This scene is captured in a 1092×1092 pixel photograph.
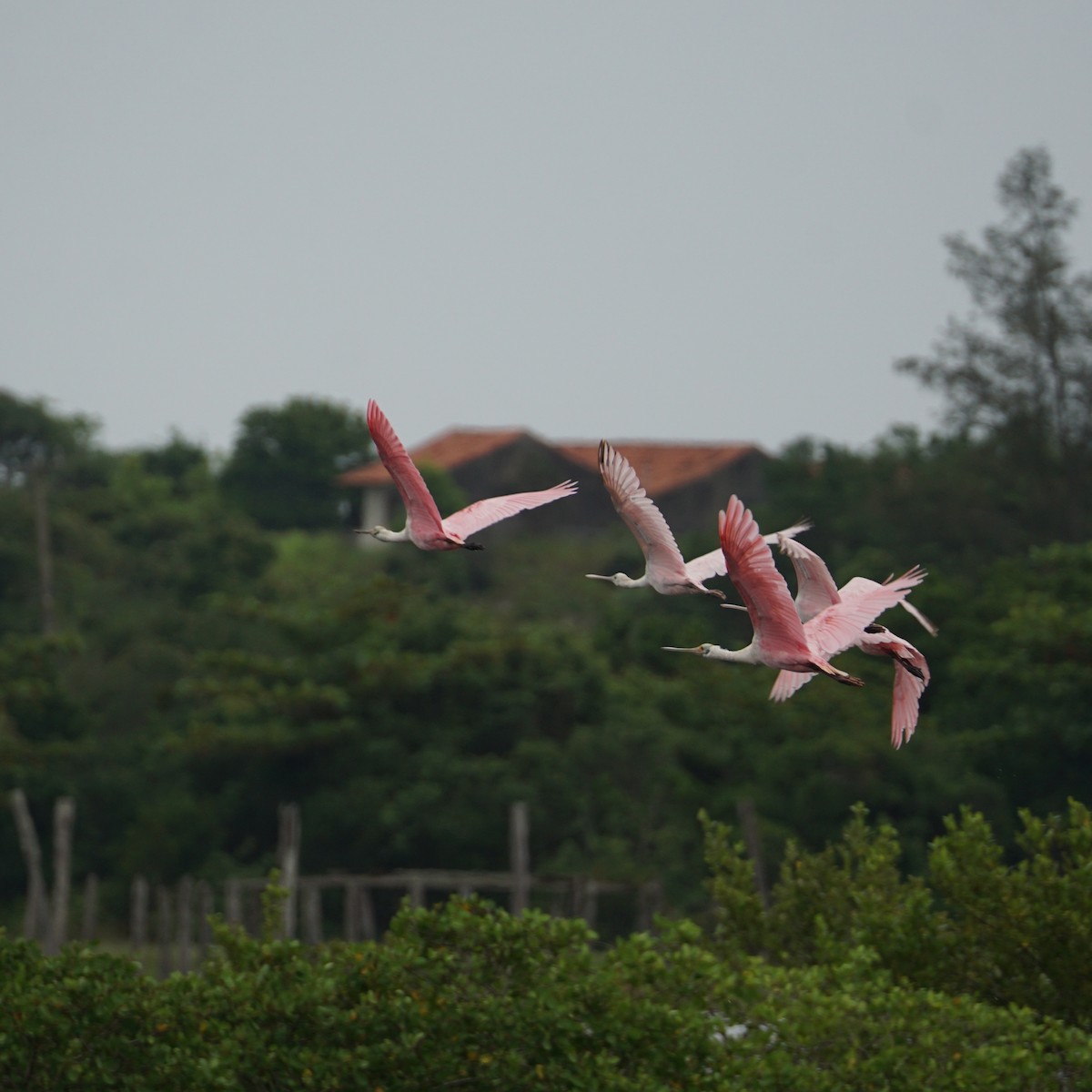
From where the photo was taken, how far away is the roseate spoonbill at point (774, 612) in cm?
605

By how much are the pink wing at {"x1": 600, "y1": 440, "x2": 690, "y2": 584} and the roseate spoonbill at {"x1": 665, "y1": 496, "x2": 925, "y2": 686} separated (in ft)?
1.08

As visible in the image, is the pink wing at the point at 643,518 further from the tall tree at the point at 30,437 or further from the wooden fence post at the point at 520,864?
the tall tree at the point at 30,437

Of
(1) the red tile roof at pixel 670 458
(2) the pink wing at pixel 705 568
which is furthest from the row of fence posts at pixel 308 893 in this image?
(1) the red tile roof at pixel 670 458

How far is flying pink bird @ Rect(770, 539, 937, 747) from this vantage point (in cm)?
655

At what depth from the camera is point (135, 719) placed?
36719mm

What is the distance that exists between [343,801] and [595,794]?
12.7 ft

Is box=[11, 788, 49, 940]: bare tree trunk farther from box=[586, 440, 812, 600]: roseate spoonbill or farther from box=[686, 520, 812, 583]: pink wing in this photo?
box=[586, 440, 812, 600]: roseate spoonbill

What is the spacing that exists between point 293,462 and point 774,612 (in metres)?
49.6

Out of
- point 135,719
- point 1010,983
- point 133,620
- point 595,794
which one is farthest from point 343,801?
point 1010,983

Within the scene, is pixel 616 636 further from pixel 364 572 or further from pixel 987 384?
pixel 364 572

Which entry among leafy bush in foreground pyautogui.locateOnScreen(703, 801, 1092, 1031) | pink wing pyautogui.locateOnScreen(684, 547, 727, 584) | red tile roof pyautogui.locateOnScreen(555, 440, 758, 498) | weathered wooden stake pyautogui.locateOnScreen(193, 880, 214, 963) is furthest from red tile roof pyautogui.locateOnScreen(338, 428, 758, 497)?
pink wing pyautogui.locateOnScreen(684, 547, 727, 584)

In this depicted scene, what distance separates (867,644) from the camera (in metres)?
6.60

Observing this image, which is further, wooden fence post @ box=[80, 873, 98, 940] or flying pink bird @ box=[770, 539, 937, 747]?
wooden fence post @ box=[80, 873, 98, 940]

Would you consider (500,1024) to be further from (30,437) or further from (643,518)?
(30,437)
